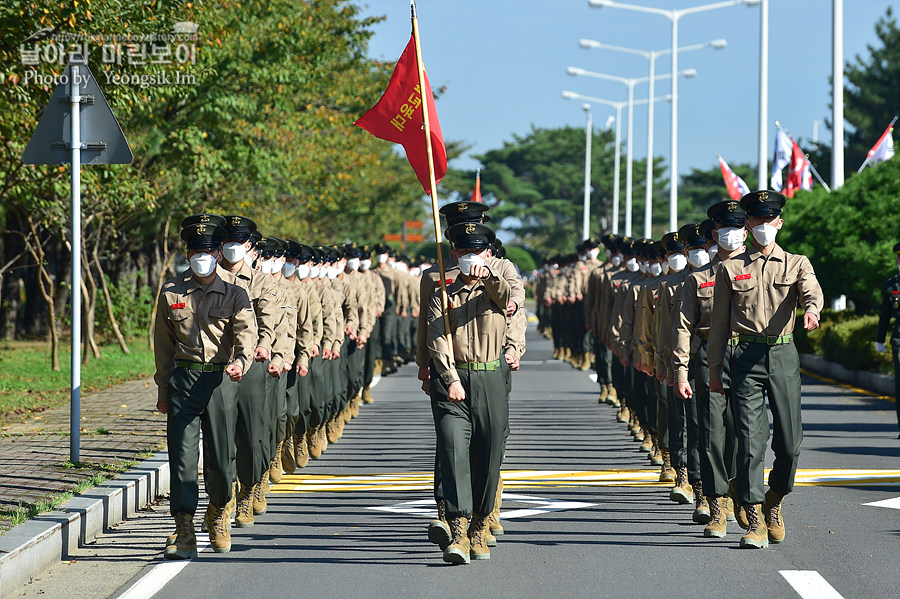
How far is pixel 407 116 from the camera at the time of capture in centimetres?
933

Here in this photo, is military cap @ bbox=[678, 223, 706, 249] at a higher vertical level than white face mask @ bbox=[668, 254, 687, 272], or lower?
higher

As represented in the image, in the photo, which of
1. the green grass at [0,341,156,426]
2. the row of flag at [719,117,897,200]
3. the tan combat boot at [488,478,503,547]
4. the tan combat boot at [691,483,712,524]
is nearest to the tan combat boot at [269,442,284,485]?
the green grass at [0,341,156,426]

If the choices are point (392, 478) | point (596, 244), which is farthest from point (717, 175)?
point (392, 478)

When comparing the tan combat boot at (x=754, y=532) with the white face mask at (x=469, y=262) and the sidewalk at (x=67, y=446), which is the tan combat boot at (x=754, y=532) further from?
the sidewalk at (x=67, y=446)

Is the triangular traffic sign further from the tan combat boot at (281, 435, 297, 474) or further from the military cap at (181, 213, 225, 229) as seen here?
the military cap at (181, 213, 225, 229)

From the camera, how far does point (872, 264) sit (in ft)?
78.4

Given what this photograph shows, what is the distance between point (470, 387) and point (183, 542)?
192cm

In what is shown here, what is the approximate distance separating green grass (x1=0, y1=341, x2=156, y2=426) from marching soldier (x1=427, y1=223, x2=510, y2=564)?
20.0 ft

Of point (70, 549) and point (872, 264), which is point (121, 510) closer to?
point (70, 549)

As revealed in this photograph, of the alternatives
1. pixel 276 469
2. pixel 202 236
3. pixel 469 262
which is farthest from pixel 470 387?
pixel 276 469

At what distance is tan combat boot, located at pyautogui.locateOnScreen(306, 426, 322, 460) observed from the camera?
13.0m

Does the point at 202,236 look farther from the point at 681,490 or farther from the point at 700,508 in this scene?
the point at 681,490

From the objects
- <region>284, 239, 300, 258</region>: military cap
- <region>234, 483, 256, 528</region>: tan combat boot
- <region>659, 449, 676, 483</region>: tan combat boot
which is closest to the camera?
<region>234, 483, 256, 528</region>: tan combat boot

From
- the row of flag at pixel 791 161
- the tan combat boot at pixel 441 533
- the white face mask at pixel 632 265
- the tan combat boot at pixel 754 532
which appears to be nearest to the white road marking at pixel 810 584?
the tan combat boot at pixel 754 532
